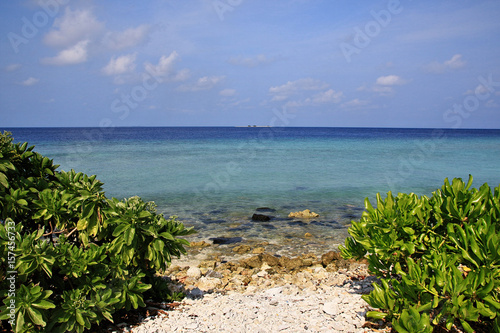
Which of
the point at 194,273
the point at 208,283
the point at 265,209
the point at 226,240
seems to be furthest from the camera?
the point at 265,209

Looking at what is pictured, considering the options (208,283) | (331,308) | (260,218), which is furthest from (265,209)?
(331,308)

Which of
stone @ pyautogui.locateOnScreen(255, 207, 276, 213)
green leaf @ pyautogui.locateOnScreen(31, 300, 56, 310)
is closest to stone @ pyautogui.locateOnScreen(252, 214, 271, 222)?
stone @ pyautogui.locateOnScreen(255, 207, 276, 213)

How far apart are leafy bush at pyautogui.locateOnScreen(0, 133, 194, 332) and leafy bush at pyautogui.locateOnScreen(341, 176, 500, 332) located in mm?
2259

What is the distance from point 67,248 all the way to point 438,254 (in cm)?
384

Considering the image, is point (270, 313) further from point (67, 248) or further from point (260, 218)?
point (260, 218)

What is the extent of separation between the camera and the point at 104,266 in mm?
3695

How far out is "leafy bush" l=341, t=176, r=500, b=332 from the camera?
294 cm

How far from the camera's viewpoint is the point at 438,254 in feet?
11.3

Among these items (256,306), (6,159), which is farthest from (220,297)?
(6,159)

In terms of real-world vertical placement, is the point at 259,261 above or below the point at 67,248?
below

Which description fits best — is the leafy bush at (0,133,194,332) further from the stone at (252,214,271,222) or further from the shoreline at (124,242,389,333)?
the stone at (252,214,271,222)

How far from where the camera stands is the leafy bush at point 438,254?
9.64ft

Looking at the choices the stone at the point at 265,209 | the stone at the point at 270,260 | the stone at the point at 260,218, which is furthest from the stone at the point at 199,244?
the stone at the point at 265,209

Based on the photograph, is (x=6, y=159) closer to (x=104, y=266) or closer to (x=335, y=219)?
(x=104, y=266)
